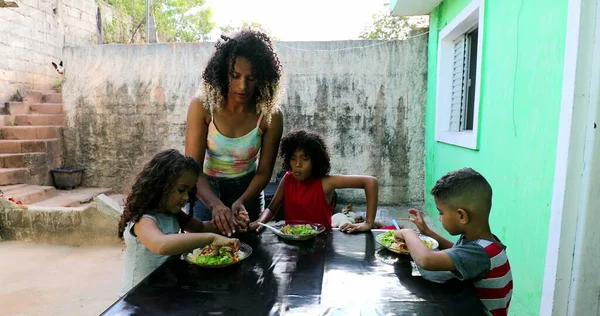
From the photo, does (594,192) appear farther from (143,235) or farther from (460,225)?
(143,235)

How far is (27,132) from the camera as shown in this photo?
577cm

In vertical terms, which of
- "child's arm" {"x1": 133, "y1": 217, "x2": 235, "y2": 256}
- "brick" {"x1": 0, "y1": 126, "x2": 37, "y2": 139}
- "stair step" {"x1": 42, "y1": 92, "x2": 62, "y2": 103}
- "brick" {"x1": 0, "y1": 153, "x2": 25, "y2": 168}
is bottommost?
"brick" {"x1": 0, "y1": 153, "x2": 25, "y2": 168}

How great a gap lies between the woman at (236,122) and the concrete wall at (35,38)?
199 inches

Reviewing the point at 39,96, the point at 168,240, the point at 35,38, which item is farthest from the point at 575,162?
the point at 35,38

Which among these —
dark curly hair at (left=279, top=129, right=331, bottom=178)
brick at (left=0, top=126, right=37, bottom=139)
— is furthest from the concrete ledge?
dark curly hair at (left=279, top=129, right=331, bottom=178)

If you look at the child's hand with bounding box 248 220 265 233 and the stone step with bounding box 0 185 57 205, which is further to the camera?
the stone step with bounding box 0 185 57 205

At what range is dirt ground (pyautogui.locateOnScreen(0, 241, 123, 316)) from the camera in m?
2.91

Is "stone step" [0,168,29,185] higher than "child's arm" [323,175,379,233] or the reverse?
the reverse

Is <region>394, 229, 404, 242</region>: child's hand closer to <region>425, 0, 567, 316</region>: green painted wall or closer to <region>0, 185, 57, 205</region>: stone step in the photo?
<region>425, 0, 567, 316</region>: green painted wall

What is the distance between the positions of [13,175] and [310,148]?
194 inches

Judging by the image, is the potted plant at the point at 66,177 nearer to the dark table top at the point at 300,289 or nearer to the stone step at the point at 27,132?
the stone step at the point at 27,132

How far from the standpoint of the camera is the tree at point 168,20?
10990 mm

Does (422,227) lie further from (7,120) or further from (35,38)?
(35,38)

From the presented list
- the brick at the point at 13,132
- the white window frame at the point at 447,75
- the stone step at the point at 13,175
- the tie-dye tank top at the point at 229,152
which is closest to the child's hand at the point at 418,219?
the tie-dye tank top at the point at 229,152
